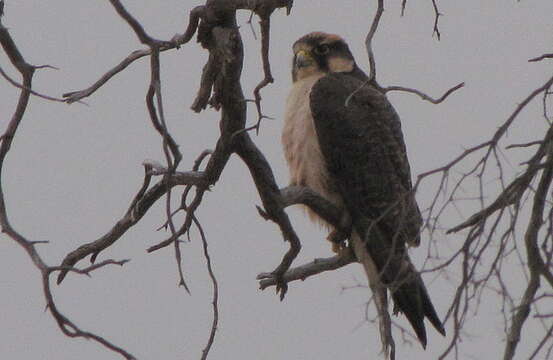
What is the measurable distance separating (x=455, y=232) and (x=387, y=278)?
210 centimetres

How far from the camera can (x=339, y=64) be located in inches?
261

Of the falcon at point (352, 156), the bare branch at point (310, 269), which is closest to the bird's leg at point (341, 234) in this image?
the falcon at point (352, 156)

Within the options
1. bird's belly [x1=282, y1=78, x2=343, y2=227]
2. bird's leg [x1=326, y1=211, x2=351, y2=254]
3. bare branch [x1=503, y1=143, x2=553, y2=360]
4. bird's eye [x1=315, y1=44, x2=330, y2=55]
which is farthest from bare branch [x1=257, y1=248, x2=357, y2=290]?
bare branch [x1=503, y1=143, x2=553, y2=360]

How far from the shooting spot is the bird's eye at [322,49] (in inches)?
261

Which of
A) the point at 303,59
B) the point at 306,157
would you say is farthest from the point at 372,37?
the point at 303,59

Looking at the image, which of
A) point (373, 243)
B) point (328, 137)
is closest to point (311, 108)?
point (328, 137)

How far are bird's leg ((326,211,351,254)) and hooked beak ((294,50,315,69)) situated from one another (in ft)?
3.75

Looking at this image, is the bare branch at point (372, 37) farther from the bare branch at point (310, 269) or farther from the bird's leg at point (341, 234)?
the bird's leg at point (341, 234)

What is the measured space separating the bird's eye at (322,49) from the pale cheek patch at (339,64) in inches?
2.3

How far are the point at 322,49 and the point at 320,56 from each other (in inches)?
2.4

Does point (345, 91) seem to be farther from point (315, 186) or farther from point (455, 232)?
point (455, 232)

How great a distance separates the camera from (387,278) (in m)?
5.35

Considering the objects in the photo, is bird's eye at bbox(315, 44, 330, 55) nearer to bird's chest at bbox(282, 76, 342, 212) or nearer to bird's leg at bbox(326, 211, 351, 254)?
bird's chest at bbox(282, 76, 342, 212)

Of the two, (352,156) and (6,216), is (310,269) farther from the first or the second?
(6,216)
